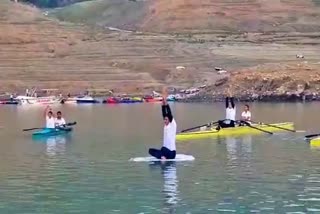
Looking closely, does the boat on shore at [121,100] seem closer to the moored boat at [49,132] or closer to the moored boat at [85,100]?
the moored boat at [85,100]

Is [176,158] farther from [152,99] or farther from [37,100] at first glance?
[37,100]

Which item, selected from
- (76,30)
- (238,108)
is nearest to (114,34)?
(76,30)

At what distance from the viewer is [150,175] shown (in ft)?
124

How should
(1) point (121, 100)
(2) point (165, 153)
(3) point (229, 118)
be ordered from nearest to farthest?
1. (2) point (165, 153)
2. (3) point (229, 118)
3. (1) point (121, 100)

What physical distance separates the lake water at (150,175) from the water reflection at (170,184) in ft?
0.10

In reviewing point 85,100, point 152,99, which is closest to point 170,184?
point 152,99

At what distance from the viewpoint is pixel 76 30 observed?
143875mm

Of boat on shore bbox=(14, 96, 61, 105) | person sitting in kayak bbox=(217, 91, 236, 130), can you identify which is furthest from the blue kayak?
boat on shore bbox=(14, 96, 61, 105)

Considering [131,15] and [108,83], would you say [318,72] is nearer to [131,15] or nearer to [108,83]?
[108,83]

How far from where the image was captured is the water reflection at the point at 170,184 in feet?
102

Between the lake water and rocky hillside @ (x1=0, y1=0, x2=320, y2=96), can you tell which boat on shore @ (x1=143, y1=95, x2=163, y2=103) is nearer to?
rocky hillside @ (x1=0, y1=0, x2=320, y2=96)

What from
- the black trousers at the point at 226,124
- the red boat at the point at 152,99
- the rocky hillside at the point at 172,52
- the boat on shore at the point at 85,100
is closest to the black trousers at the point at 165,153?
the black trousers at the point at 226,124

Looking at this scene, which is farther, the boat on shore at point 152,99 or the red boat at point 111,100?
the boat on shore at point 152,99

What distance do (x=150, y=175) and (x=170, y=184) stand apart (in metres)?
2.42
